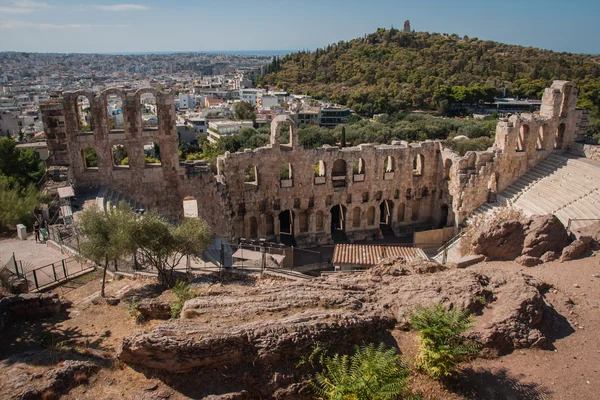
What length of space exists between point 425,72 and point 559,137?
77244 millimetres

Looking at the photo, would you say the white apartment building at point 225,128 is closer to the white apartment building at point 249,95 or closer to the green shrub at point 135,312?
the white apartment building at point 249,95

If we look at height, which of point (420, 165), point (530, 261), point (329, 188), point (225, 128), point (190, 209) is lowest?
point (225, 128)

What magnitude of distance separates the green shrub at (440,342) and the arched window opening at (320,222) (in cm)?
1879

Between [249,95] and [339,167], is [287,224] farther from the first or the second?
[249,95]

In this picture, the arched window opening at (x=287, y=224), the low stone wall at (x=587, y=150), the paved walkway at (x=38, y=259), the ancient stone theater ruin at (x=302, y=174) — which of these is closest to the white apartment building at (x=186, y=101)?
the arched window opening at (x=287, y=224)

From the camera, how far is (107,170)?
23141 mm

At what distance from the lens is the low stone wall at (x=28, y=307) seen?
12.5 metres

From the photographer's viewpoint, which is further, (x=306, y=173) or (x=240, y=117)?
(x=240, y=117)

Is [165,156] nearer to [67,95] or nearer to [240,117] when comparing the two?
[67,95]

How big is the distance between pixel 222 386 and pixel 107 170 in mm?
17158

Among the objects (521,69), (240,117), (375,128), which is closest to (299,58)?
(240,117)

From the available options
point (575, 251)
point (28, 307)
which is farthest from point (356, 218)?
point (28, 307)

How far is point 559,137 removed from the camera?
1165 inches

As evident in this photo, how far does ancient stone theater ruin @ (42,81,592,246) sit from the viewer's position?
22875mm
